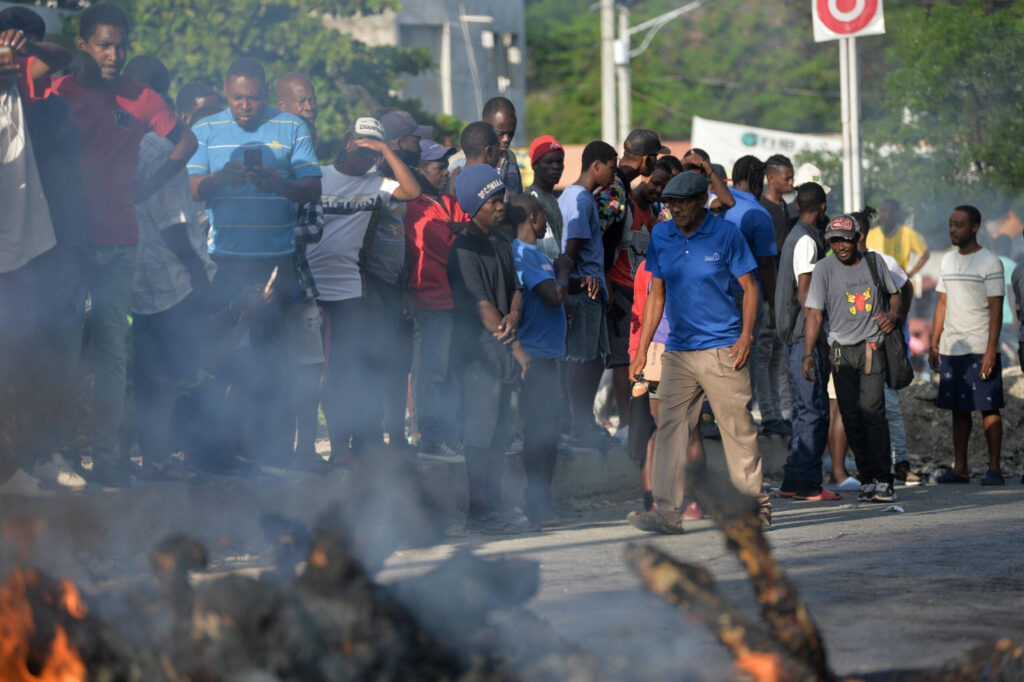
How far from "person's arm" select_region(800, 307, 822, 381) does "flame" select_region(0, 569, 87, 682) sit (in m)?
5.61

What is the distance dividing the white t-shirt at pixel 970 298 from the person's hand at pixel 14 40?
7.07 metres

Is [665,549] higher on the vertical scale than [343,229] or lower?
lower

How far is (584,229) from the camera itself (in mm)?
7930

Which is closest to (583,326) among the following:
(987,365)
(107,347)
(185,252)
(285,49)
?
(185,252)

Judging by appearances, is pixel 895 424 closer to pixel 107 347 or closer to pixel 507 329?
pixel 507 329

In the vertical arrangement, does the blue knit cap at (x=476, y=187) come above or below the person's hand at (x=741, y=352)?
above

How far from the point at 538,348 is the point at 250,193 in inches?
72.7

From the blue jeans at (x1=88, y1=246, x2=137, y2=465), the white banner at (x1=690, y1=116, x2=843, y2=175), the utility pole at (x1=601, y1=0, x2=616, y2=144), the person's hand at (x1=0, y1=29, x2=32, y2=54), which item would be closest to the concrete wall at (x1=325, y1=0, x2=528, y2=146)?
the utility pole at (x1=601, y1=0, x2=616, y2=144)

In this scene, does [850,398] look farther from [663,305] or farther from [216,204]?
[216,204]

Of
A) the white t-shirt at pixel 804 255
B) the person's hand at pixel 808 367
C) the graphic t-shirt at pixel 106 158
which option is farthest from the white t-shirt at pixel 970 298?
the graphic t-shirt at pixel 106 158

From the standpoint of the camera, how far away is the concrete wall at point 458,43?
101 ft

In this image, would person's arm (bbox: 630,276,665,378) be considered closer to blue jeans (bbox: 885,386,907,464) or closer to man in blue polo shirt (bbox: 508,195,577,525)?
man in blue polo shirt (bbox: 508,195,577,525)

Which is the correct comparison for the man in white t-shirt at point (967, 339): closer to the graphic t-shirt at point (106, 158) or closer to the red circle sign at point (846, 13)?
the red circle sign at point (846, 13)

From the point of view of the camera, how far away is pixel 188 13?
1936cm
